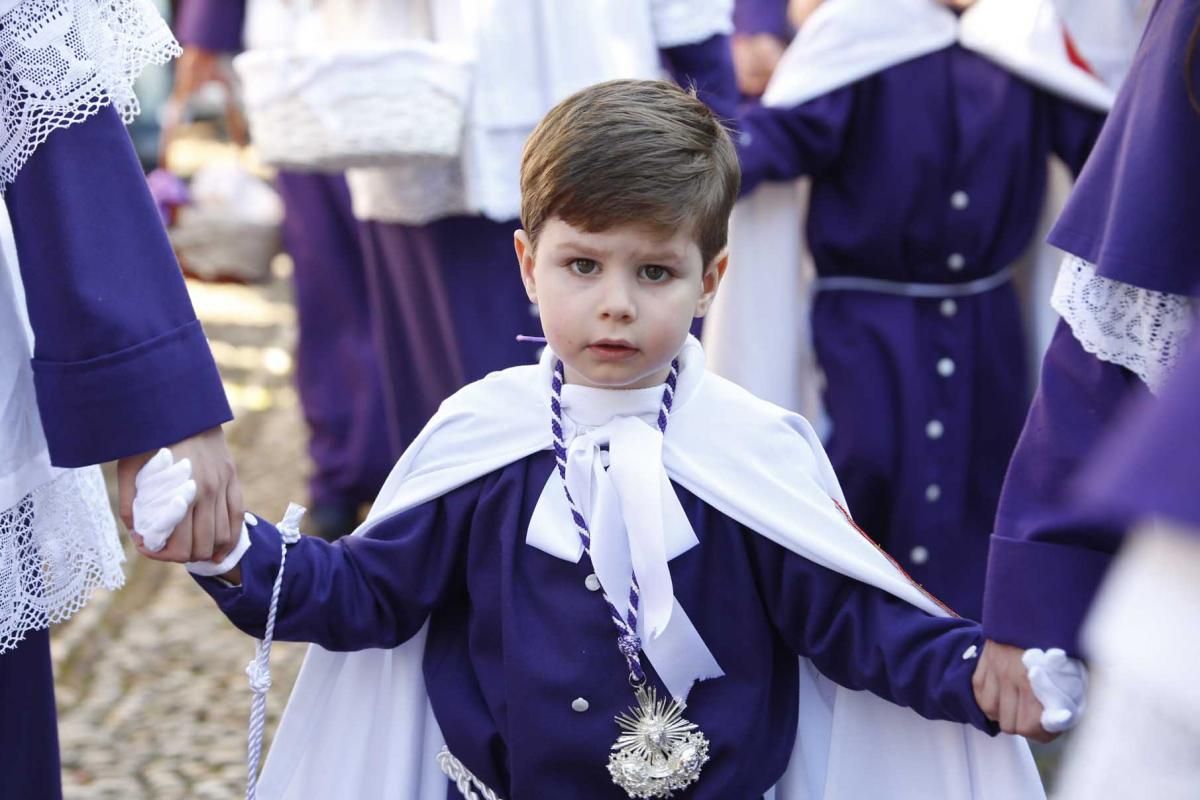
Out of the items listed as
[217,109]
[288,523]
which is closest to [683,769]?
[288,523]

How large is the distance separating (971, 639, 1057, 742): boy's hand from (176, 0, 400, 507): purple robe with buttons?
3.07 m

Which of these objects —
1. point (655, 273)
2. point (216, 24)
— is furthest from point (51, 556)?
point (216, 24)

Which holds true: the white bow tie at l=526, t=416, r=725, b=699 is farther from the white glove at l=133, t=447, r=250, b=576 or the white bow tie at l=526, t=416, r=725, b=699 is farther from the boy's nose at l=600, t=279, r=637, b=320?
the white glove at l=133, t=447, r=250, b=576

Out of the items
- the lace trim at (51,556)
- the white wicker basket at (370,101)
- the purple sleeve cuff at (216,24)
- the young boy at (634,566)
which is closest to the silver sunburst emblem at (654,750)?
the young boy at (634,566)

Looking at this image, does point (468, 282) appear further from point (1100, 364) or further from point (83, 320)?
point (1100, 364)

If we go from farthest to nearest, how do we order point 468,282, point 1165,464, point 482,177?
1. point 468,282
2. point 482,177
3. point 1165,464

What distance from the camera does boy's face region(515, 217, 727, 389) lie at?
6.77ft

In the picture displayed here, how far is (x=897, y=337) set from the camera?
3.78 m

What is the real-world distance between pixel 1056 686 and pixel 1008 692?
6cm

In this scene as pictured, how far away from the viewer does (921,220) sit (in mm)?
3742

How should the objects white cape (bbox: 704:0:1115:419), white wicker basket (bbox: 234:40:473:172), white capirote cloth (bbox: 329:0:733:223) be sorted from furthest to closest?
1. white cape (bbox: 704:0:1115:419)
2. white capirote cloth (bbox: 329:0:733:223)
3. white wicker basket (bbox: 234:40:473:172)

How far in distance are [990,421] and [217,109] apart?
9.31 metres

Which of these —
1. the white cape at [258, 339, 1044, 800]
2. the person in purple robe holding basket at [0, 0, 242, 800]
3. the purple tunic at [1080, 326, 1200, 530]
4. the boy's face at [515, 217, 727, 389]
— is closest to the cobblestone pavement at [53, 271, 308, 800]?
the white cape at [258, 339, 1044, 800]

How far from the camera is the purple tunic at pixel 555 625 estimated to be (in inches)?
84.5
